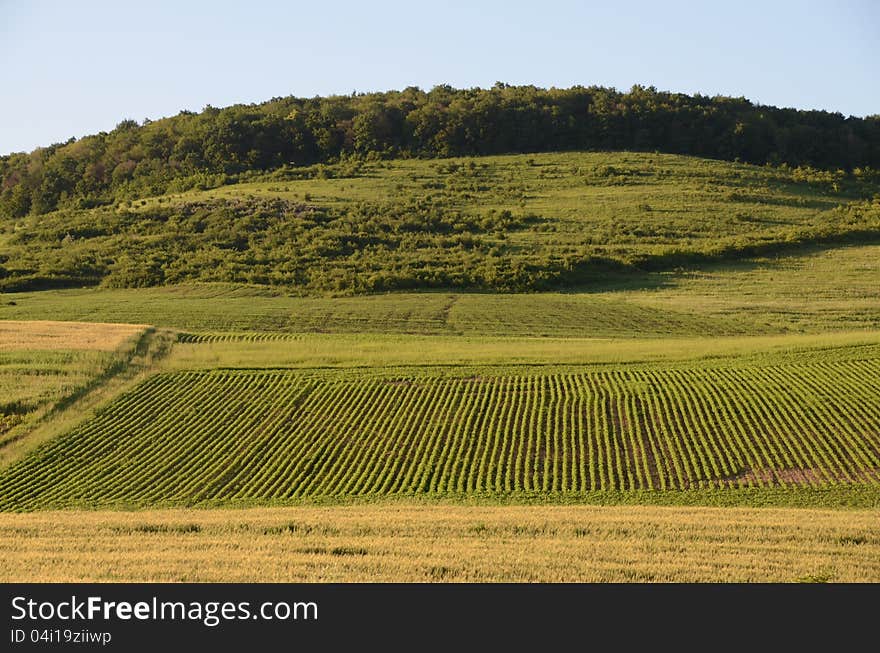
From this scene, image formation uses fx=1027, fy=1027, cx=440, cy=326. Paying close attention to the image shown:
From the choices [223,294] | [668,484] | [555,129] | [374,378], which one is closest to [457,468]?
[668,484]

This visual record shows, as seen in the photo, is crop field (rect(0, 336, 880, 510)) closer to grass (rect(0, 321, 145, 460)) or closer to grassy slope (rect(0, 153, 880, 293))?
grass (rect(0, 321, 145, 460))

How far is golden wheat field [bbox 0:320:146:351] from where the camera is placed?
162 feet

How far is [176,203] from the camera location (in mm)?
92375

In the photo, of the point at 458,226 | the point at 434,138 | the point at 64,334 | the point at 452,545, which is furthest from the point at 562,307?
the point at 434,138

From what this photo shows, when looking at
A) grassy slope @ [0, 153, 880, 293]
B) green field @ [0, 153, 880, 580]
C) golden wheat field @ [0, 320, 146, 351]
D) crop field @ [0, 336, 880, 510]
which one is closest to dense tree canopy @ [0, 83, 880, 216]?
grassy slope @ [0, 153, 880, 293]

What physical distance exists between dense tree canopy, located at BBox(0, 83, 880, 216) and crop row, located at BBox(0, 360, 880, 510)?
69.3 m

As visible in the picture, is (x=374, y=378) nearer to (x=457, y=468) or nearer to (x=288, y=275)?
(x=457, y=468)

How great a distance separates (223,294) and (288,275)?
567 centimetres

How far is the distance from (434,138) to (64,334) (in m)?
64.1

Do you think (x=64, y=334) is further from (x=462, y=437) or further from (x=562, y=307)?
(x=562, y=307)

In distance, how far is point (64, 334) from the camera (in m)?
52.4

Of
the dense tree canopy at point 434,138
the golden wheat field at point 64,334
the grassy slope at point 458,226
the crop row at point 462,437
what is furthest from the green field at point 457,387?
the dense tree canopy at point 434,138

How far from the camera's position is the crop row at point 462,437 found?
30.6 m

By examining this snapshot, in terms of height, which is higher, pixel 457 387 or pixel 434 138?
pixel 434 138
